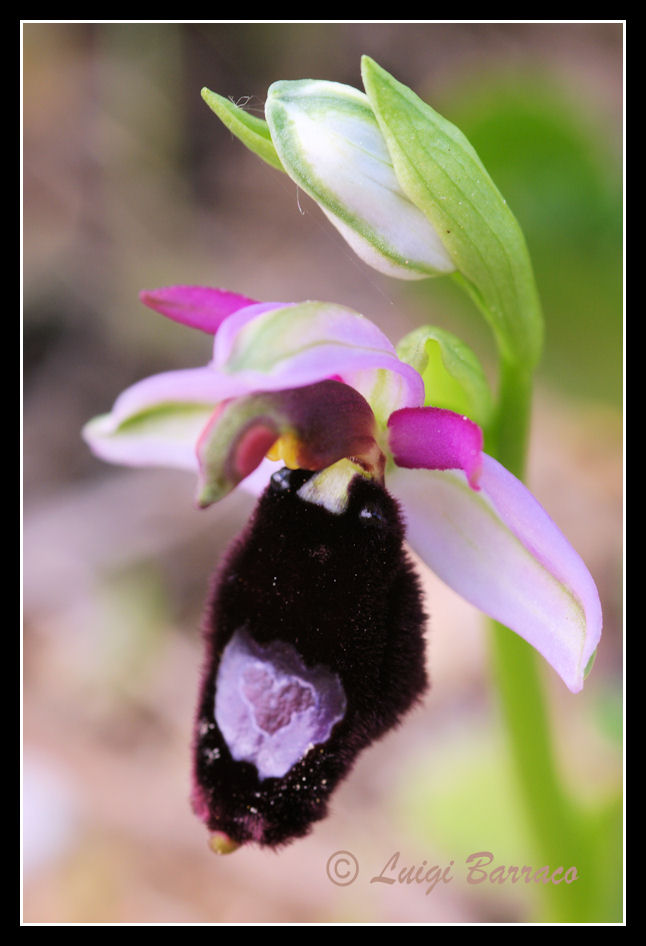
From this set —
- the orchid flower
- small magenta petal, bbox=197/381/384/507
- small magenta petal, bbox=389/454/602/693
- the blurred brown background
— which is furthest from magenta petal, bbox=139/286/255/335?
the blurred brown background

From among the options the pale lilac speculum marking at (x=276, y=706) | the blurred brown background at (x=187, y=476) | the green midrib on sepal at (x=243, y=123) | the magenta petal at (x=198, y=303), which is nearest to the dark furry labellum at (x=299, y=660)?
the pale lilac speculum marking at (x=276, y=706)

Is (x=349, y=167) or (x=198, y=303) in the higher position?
(x=349, y=167)

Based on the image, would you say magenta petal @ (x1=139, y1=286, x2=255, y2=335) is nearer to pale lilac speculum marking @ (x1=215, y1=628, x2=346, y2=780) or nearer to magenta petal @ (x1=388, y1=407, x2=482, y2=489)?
magenta petal @ (x1=388, y1=407, x2=482, y2=489)

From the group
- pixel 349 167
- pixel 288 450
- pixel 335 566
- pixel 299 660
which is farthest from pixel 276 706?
pixel 349 167

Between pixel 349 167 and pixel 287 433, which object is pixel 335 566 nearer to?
pixel 287 433

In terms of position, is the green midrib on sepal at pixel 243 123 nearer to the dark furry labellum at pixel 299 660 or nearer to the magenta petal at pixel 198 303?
the magenta petal at pixel 198 303
